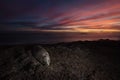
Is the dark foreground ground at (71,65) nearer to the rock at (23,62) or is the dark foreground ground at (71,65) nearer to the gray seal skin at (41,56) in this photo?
the rock at (23,62)

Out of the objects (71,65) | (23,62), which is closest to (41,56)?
(23,62)

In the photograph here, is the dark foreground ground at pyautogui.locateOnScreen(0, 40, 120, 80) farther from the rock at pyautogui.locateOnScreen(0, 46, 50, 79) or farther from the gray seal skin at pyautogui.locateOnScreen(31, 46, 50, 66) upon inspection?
the gray seal skin at pyautogui.locateOnScreen(31, 46, 50, 66)

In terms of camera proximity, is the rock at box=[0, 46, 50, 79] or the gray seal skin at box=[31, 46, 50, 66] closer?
the rock at box=[0, 46, 50, 79]

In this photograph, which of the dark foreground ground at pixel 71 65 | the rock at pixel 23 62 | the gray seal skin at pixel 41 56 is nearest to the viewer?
the dark foreground ground at pixel 71 65

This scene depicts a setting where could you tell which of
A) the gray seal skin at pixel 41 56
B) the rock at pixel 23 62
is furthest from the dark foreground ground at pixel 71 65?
the gray seal skin at pixel 41 56

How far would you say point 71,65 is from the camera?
21.7 feet

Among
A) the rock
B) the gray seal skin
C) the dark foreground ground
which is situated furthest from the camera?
the gray seal skin

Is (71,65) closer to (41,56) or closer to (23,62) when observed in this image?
(41,56)

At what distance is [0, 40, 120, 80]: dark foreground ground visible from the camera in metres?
5.73

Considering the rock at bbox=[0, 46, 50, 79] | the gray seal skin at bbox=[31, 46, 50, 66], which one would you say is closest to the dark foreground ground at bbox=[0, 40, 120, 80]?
the rock at bbox=[0, 46, 50, 79]

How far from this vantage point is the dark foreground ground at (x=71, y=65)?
5730 mm

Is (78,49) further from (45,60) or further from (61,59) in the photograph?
(45,60)

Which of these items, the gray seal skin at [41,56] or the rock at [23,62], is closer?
the rock at [23,62]

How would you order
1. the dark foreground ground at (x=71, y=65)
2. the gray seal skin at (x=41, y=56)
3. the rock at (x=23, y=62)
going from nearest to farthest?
1. the dark foreground ground at (x=71, y=65)
2. the rock at (x=23, y=62)
3. the gray seal skin at (x=41, y=56)
